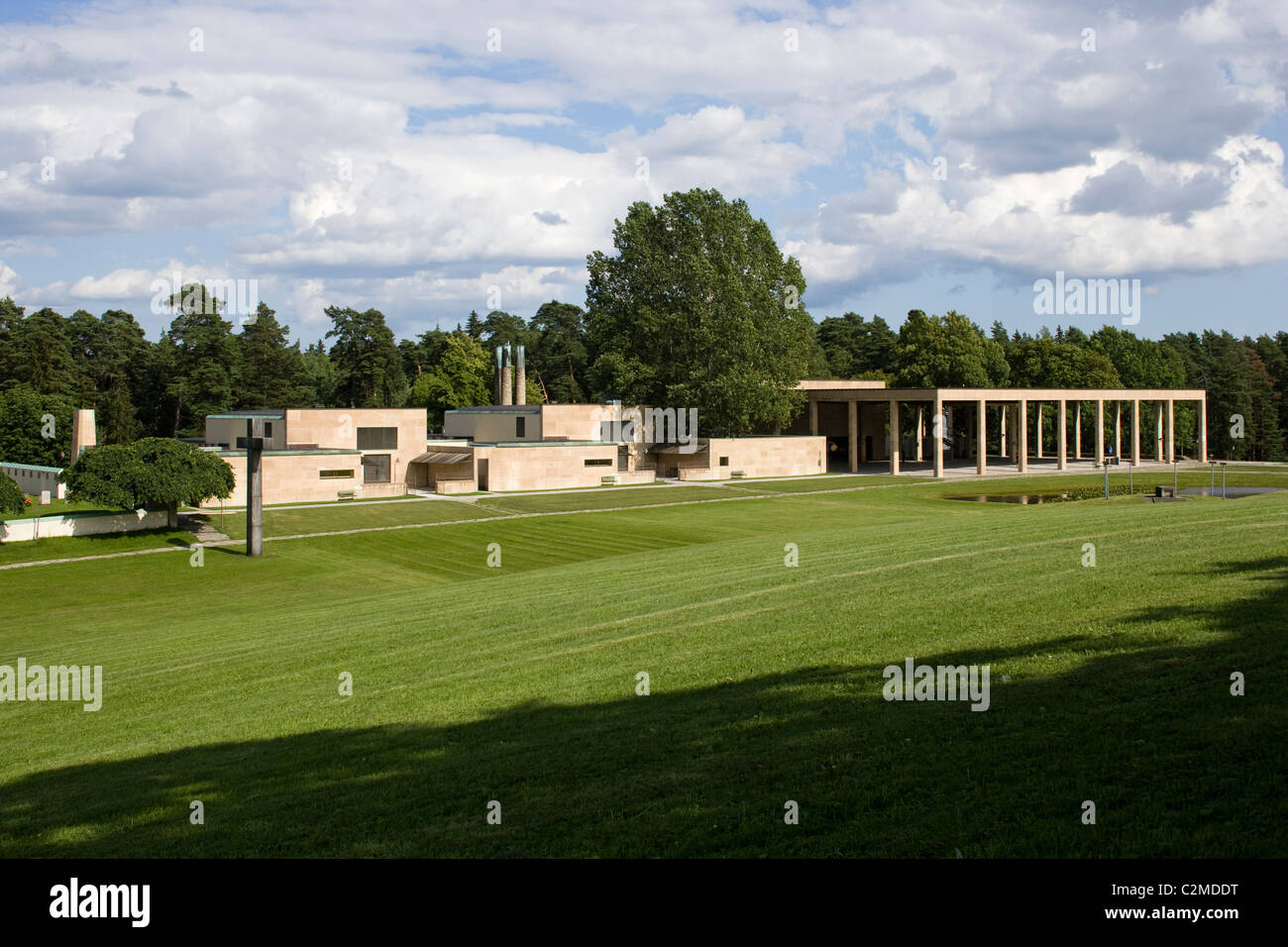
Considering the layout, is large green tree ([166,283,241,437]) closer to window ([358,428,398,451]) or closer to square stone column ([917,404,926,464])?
window ([358,428,398,451])

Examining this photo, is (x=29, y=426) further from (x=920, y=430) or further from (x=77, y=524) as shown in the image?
(x=920, y=430)

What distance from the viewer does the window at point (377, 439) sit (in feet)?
218

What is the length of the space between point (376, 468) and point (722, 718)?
58.5 m

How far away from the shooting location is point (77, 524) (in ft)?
140

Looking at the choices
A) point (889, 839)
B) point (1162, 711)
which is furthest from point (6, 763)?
point (1162, 711)

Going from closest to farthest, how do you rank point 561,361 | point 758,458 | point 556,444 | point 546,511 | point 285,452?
point 546,511
point 285,452
point 556,444
point 758,458
point 561,361

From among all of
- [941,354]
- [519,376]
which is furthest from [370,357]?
[941,354]

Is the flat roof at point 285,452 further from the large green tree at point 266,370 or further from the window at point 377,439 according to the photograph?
the large green tree at point 266,370

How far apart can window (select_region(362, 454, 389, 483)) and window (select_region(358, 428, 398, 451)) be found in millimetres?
625

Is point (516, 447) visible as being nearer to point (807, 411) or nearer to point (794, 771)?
point (807, 411)

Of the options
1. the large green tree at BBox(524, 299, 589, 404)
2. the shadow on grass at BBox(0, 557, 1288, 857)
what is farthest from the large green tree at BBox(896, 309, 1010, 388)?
the shadow on grass at BBox(0, 557, 1288, 857)

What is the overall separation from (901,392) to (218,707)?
65.4 m

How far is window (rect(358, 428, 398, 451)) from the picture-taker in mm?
66375

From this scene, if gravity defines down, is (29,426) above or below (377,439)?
above
